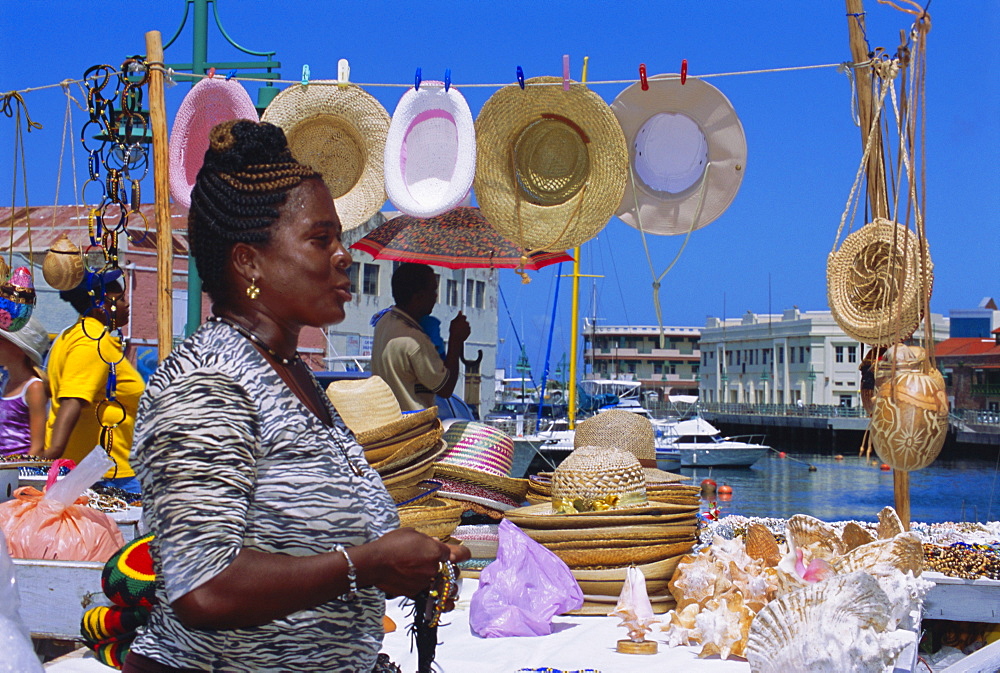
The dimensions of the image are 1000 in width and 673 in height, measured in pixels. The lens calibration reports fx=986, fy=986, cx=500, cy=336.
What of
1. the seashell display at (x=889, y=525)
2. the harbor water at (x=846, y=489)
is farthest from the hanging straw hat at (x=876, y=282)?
the harbor water at (x=846, y=489)

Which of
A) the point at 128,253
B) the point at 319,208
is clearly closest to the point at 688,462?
the point at 128,253

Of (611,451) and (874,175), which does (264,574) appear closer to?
(611,451)

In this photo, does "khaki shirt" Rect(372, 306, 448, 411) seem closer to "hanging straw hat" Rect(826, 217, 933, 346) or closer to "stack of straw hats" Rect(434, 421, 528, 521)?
"stack of straw hats" Rect(434, 421, 528, 521)

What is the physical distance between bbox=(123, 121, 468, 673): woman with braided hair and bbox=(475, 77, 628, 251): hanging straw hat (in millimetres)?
3751

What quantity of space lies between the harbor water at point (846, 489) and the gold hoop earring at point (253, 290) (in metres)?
20.1

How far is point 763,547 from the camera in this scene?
371 cm

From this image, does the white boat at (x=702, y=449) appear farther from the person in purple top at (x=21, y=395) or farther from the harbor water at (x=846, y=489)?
the person in purple top at (x=21, y=395)

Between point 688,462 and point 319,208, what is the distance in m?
33.4

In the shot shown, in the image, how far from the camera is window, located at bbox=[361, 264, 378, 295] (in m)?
32.6

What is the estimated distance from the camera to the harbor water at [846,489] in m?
24.1

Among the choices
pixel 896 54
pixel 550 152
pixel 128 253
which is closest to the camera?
pixel 896 54

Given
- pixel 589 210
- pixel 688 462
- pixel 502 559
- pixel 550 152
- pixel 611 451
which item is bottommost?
pixel 688 462

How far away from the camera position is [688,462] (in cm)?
3391

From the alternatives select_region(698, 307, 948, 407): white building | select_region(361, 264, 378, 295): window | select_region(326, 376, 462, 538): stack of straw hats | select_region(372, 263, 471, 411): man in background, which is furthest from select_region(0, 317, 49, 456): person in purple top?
select_region(698, 307, 948, 407): white building
